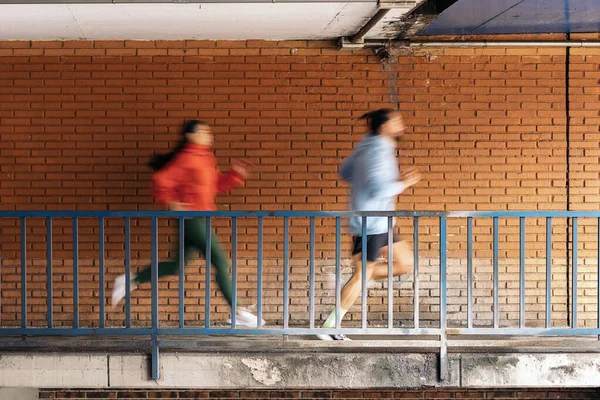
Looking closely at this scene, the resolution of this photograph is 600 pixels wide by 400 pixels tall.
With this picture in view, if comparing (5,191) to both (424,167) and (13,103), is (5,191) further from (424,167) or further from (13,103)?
(424,167)

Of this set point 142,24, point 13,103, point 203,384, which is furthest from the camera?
point 13,103

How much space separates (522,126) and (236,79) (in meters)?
2.97

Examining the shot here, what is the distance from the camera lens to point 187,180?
255 inches

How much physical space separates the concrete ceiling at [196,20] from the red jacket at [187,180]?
Answer: 140cm

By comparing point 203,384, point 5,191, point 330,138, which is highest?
point 330,138

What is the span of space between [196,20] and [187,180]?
2017mm

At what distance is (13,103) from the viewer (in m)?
8.77

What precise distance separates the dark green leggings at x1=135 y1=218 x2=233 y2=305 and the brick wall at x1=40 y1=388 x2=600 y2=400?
115 inches

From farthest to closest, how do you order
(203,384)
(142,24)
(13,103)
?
(13,103) < (142,24) < (203,384)

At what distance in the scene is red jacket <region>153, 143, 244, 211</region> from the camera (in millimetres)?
6441

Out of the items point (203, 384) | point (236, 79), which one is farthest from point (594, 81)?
point (203, 384)

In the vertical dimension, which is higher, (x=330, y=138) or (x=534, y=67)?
(x=534, y=67)

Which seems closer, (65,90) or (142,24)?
(142,24)

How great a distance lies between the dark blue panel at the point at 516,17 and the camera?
24.5 feet
